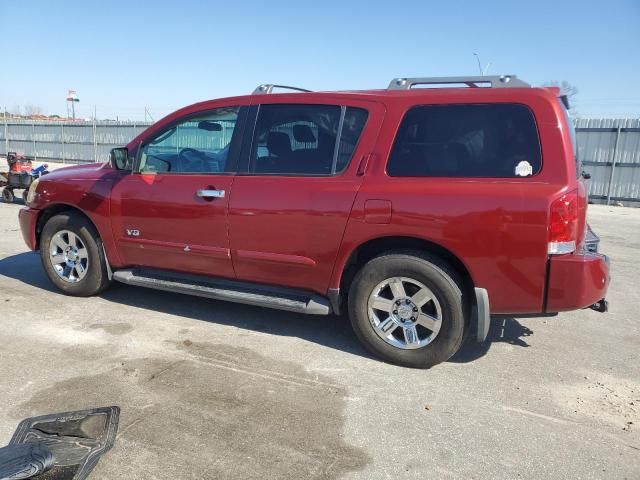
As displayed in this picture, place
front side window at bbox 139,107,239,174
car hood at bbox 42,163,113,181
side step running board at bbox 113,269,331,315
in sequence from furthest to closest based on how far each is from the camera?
car hood at bbox 42,163,113,181 < front side window at bbox 139,107,239,174 < side step running board at bbox 113,269,331,315

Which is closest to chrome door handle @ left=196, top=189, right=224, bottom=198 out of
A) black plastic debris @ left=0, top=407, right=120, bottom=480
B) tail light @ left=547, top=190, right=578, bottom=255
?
black plastic debris @ left=0, top=407, right=120, bottom=480

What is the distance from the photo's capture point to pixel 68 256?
15.9 feet

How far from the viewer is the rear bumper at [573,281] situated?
3.13 meters

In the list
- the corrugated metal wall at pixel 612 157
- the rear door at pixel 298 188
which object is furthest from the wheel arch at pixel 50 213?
the corrugated metal wall at pixel 612 157

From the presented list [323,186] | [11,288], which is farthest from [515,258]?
[11,288]

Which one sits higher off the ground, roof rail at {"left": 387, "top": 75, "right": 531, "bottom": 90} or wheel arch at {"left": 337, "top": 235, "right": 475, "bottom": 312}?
roof rail at {"left": 387, "top": 75, "right": 531, "bottom": 90}

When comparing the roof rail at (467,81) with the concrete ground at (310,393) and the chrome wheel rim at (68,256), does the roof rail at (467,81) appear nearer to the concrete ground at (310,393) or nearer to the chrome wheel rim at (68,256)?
the concrete ground at (310,393)

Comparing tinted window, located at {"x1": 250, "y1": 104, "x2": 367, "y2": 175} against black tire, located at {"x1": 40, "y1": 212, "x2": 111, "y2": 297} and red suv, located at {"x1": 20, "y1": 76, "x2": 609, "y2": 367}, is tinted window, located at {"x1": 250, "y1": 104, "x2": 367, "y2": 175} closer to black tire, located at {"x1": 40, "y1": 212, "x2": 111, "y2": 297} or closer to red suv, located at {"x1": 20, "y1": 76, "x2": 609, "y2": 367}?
red suv, located at {"x1": 20, "y1": 76, "x2": 609, "y2": 367}

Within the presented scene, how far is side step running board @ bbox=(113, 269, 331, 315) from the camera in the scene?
3.79 meters

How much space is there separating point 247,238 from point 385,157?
49.1 inches

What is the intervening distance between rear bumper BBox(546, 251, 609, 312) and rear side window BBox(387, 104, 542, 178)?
2.01ft

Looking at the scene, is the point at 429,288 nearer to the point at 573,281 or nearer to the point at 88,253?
the point at 573,281

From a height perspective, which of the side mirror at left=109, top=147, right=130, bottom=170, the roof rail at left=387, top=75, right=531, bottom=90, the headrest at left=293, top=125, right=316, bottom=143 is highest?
the roof rail at left=387, top=75, right=531, bottom=90

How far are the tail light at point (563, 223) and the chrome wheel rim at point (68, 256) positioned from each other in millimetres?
4014
